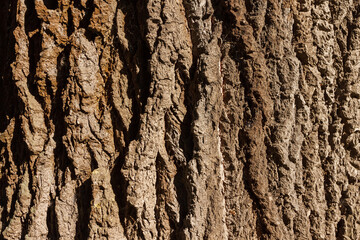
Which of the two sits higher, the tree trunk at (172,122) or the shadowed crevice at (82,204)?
the tree trunk at (172,122)

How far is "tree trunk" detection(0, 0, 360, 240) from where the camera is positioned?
1.59 m

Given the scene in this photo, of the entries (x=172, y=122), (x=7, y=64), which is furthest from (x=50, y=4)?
(x=172, y=122)

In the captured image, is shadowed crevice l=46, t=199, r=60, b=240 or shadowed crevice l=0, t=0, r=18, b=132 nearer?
shadowed crevice l=46, t=199, r=60, b=240

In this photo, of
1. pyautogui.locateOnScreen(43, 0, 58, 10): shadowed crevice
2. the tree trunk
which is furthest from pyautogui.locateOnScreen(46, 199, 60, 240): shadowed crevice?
pyautogui.locateOnScreen(43, 0, 58, 10): shadowed crevice

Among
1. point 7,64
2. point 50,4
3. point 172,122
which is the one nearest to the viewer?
point 172,122

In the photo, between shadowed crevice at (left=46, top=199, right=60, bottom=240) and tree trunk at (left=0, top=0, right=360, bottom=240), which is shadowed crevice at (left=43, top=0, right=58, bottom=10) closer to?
tree trunk at (left=0, top=0, right=360, bottom=240)

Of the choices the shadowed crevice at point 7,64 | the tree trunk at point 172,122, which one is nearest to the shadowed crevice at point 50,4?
the tree trunk at point 172,122

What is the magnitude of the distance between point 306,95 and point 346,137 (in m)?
0.30

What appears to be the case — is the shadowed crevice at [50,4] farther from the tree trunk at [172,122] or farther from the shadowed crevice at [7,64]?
the shadowed crevice at [7,64]

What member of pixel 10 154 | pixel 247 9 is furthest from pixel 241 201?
pixel 10 154

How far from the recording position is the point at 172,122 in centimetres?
161

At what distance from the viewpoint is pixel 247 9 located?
1.66 meters

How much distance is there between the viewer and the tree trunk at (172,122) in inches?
62.7

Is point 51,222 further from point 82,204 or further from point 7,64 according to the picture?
point 7,64
